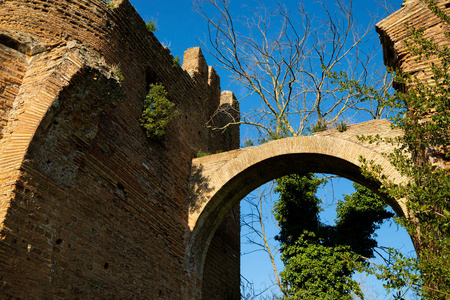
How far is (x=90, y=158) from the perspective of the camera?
5.29 m

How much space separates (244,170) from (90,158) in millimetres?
3163

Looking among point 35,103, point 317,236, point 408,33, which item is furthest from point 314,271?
point 35,103

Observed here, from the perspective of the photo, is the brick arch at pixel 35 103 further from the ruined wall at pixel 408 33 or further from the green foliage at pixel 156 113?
the ruined wall at pixel 408 33

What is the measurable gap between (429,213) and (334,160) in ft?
10.9

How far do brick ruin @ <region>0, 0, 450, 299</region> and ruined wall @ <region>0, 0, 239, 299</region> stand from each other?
0.05 ft

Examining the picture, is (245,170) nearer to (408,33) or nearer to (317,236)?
(317,236)

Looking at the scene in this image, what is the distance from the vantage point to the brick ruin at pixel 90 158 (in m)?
4.16

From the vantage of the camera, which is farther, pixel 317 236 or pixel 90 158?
pixel 317 236

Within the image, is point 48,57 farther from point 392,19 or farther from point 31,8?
point 392,19

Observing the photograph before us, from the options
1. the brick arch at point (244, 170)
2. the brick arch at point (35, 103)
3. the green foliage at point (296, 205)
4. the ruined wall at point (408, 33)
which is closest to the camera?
the brick arch at point (35, 103)

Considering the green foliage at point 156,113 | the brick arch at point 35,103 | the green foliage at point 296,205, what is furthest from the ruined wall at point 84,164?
the green foliage at point 296,205

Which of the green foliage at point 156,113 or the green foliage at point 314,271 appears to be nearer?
the green foliage at point 156,113

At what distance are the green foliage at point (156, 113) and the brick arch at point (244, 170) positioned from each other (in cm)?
134

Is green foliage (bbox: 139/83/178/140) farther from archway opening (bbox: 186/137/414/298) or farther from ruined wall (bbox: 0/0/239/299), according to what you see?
archway opening (bbox: 186/137/414/298)
